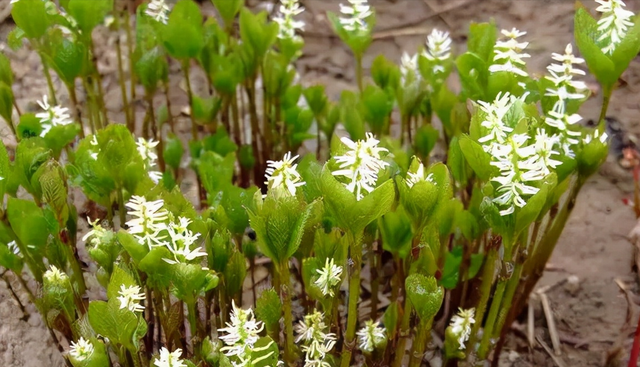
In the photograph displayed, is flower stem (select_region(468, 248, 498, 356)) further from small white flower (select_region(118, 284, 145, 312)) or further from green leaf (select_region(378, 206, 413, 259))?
small white flower (select_region(118, 284, 145, 312))

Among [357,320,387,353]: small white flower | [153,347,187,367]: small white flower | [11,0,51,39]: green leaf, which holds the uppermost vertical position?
[11,0,51,39]: green leaf

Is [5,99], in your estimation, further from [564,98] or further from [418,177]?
[564,98]

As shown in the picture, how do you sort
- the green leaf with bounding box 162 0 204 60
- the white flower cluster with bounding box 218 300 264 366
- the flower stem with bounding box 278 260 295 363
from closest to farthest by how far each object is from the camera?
the white flower cluster with bounding box 218 300 264 366 < the flower stem with bounding box 278 260 295 363 < the green leaf with bounding box 162 0 204 60

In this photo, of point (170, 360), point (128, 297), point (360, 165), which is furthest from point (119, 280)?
point (360, 165)

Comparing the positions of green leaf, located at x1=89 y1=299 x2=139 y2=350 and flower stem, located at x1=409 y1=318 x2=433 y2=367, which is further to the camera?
flower stem, located at x1=409 y1=318 x2=433 y2=367

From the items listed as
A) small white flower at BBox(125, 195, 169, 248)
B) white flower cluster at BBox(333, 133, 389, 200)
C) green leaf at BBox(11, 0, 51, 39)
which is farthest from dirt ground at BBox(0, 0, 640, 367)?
white flower cluster at BBox(333, 133, 389, 200)

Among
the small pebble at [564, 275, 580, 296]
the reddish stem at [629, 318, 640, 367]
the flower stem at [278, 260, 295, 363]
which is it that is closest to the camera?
the flower stem at [278, 260, 295, 363]

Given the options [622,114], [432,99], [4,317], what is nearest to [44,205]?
[4,317]
